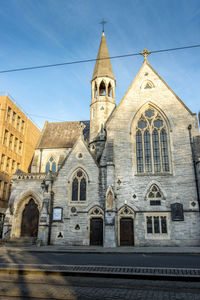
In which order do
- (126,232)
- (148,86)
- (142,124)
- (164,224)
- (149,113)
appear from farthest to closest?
(148,86)
(149,113)
(142,124)
(126,232)
(164,224)

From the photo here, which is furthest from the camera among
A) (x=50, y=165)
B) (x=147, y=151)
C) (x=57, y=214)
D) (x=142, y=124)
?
(x=50, y=165)

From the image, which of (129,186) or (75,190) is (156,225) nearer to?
(129,186)

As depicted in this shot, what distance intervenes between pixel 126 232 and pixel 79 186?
6084mm

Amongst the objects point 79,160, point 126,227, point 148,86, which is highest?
point 148,86

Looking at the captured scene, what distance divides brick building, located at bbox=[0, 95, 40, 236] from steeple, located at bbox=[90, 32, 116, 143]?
12.3 metres

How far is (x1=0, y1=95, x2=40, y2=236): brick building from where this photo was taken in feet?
106

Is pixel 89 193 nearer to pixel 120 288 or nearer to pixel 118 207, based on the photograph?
pixel 118 207

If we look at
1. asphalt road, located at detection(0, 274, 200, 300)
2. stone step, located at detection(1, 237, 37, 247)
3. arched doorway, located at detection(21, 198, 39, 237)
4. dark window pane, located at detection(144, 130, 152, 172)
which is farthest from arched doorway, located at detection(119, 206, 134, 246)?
asphalt road, located at detection(0, 274, 200, 300)

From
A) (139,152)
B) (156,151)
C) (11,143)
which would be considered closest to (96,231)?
(139,152)

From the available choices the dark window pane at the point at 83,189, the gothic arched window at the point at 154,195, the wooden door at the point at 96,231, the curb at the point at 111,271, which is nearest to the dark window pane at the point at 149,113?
the gothic arched window at the point at 154,195

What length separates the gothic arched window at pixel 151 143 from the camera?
23141mm

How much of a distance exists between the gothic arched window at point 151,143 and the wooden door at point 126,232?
4806 millimetres

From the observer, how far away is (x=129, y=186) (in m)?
22.5

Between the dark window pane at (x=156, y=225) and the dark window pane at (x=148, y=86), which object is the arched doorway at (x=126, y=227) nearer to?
the dark window pane at (x=156, y=225)
